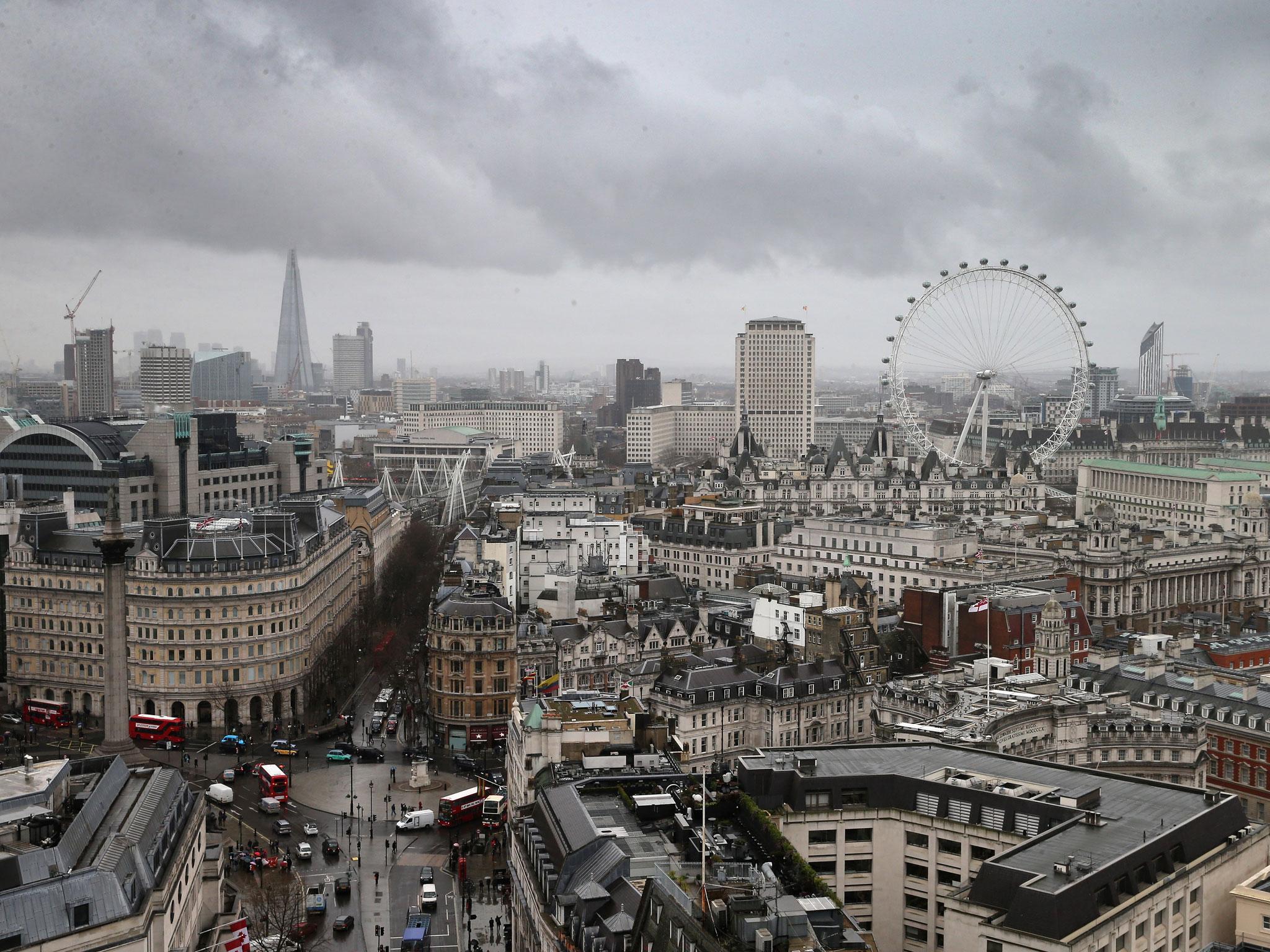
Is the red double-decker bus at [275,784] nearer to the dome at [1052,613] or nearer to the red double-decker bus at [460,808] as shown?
the red double-decker bus at [460,808]

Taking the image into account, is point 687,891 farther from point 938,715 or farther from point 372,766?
point 372,766

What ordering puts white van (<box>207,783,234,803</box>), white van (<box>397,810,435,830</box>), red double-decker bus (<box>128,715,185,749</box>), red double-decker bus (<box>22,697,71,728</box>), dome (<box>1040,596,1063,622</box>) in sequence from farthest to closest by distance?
1. red double-decker bus (<box>22,697,71,728</box>)
2. red double-decker bus (<box>128,715,185,749</box>)
3. dome (<box>1040,596,1063,622</box>)
4. white van (<box>207,783,234,803</box>)
5. white van (<box>397,810,435,830</box>)

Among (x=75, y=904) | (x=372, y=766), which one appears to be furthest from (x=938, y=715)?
(x=75, y=904)

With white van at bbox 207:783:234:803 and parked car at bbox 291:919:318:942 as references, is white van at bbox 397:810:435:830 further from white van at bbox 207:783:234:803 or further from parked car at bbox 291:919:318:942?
parked car at bbox 291:919:318:942

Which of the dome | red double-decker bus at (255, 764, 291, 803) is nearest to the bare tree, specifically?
red double-decker bus at (255, 764, 291, 803)

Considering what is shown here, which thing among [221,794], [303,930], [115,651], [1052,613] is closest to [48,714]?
[115,651]

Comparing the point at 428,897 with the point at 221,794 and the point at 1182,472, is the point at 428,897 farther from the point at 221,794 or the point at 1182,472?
the point at 1182,472
